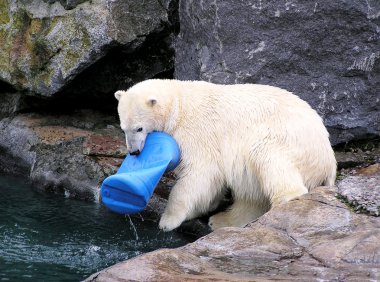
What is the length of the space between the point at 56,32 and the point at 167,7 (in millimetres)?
1366

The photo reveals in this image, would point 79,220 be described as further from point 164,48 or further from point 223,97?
point 164,48

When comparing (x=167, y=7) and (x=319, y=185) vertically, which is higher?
(x=167, y=7)

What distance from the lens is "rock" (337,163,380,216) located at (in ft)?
17.3

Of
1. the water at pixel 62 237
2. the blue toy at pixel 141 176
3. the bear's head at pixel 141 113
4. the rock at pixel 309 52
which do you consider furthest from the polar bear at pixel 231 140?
the rock at pixel 309 52

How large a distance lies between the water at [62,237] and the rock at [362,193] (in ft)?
5.81

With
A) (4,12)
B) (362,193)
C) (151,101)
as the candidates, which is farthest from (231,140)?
(4,12)

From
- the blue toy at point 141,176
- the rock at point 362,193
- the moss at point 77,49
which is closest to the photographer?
the rock at point 362,193

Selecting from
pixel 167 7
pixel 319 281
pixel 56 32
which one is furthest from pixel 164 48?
pixel 319 281

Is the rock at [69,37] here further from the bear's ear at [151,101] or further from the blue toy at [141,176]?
the blue toy at [141,176]

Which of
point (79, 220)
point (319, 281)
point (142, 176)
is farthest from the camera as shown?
point (79, 220)

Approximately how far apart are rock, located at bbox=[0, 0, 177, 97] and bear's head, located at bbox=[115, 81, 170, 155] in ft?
6.02

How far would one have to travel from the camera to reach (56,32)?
27.0 feet

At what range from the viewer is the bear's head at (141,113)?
6.21m

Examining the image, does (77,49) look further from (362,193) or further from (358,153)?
(362,193)
